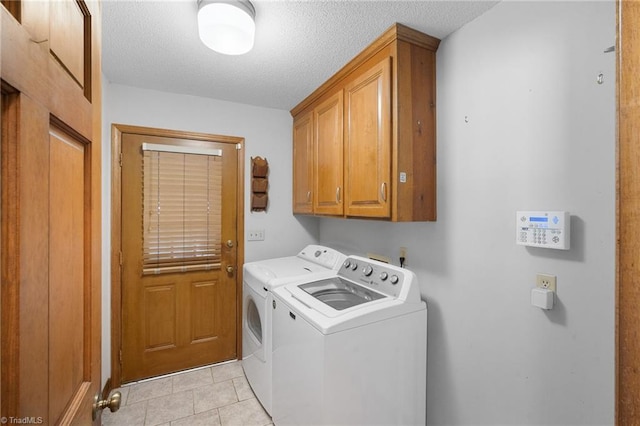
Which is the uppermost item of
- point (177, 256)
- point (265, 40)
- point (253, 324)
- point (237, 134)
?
point (265, 40)

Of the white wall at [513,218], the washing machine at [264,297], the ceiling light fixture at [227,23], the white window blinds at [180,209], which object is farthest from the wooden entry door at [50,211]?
the white window blinds at [180,209]

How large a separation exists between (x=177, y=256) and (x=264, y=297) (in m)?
0.96

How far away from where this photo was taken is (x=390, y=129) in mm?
1553

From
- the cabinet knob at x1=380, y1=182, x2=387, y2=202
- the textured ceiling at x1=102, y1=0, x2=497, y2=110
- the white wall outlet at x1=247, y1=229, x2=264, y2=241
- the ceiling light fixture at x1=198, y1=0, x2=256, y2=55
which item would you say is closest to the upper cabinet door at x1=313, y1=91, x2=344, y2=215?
the textured ceiling at x1=102, y1=0, x2=497, y2=110

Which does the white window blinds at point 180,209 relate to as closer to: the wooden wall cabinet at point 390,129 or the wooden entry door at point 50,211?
the wooden wall cabinet at point 390,129

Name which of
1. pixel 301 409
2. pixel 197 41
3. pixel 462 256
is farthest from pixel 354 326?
pixel 197 41

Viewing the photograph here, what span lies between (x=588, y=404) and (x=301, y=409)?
4.00ft

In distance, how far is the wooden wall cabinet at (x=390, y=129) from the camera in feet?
5.06

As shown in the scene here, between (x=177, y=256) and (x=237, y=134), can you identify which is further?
(x=237, y=134)

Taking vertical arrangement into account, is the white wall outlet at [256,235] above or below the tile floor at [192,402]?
above

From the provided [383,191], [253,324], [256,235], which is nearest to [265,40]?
[383,191]

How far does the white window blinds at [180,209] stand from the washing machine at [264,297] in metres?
0.48

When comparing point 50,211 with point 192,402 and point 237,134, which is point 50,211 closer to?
point 192,402

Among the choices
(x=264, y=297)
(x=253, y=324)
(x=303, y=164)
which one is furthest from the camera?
(x=303, y=164)
